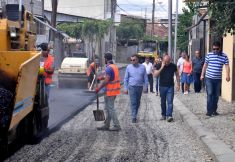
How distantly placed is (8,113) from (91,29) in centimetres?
4720

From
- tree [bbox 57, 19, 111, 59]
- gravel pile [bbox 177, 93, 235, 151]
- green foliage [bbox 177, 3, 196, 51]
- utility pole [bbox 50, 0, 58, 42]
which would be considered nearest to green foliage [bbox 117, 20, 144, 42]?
tree [bbox 57, 19, 111, 59]

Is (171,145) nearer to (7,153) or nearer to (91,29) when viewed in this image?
(7,153)

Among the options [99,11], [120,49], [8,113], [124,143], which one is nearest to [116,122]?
[124,143]

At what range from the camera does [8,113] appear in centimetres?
900

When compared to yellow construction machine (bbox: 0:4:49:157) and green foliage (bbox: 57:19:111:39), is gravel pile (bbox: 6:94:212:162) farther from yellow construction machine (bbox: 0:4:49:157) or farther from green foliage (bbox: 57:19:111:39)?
green foliage (bbox: 57:19:111:39)

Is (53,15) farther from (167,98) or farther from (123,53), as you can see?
(123,53)

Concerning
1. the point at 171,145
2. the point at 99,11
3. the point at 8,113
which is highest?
the point at 99,11

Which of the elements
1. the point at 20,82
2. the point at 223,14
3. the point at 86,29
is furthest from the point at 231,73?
the point at 86,29

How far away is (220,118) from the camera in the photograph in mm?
14703

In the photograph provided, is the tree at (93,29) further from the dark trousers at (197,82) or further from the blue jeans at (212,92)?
the blue jeans at (212,92)

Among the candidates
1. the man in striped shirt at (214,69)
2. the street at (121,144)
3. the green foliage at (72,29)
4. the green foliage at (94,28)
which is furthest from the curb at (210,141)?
the green foliage at (94,28)

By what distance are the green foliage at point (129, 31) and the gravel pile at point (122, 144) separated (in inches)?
2613

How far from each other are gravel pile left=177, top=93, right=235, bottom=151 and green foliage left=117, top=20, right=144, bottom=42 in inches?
2370

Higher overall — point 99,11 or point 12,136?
point 99,11
